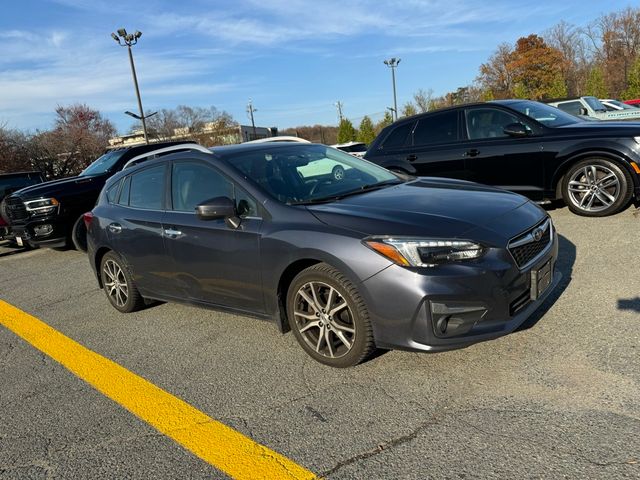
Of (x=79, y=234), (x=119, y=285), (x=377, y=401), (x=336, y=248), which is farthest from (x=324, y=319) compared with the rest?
(x=79, y=234)

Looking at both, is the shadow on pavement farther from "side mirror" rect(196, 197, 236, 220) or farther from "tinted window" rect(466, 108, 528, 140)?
"tinted window" rect(466, 108, 528, 140)

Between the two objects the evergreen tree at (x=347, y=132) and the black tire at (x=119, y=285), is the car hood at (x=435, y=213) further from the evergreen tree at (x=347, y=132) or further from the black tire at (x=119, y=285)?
the evergreen tree at (x=347, y=132)

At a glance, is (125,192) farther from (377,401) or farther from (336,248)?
(377,401)

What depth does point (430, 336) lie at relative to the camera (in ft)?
9.54

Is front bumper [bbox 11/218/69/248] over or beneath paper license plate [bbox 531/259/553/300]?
over

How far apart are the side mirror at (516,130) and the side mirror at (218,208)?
451 cm

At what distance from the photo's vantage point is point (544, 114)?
698cm

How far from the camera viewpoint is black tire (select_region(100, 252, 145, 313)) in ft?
16.3

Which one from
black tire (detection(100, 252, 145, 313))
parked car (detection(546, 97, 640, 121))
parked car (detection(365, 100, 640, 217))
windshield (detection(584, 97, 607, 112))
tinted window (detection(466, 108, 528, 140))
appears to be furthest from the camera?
windshield (detection(584, 97, 607, 112))

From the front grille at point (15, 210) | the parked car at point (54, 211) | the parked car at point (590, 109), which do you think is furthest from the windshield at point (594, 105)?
the front grille at point (15, 210)

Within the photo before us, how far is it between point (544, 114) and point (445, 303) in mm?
5192

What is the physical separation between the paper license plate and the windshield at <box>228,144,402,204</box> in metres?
1.43

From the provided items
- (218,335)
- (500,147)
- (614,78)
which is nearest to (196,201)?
(218,335)

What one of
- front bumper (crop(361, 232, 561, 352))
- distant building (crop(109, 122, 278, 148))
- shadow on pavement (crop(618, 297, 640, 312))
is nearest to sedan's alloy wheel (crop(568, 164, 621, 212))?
shadow on pavement (crop(618, 297, 640, 312))
